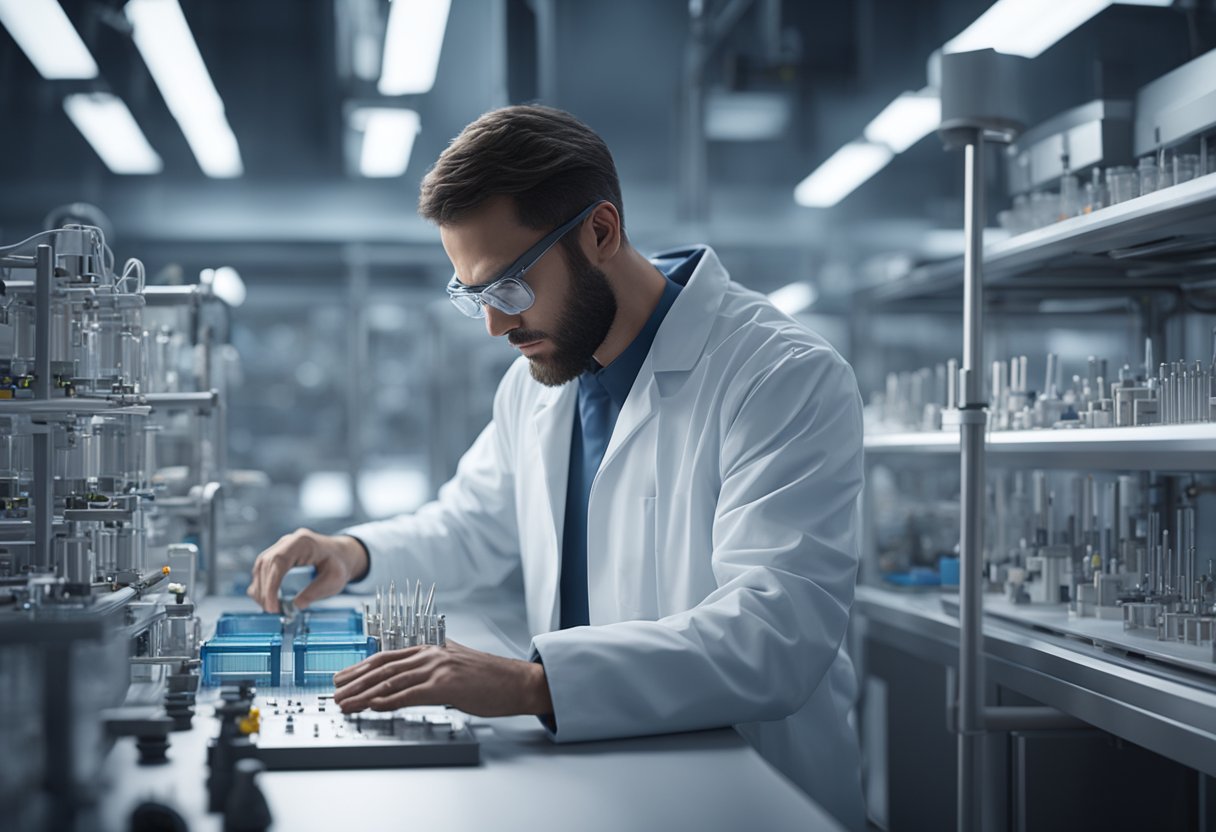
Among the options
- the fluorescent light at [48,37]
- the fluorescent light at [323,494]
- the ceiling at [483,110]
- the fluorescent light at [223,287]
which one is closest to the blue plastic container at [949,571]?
the fluorescent light at [223,287]

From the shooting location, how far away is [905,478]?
4.12 metres

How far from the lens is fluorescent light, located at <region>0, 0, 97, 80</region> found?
4.00 meters

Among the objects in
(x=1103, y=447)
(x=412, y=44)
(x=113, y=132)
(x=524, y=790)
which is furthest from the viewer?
(x=113, y=132)

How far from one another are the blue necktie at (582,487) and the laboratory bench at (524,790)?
679 mm

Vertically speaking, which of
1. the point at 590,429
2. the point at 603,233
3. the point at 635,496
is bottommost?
the point at 635,496

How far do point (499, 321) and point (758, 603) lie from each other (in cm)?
70

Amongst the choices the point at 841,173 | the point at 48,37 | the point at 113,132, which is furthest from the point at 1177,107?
the point at 113,132

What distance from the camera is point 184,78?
15.1 feet

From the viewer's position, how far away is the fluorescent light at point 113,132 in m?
5.08

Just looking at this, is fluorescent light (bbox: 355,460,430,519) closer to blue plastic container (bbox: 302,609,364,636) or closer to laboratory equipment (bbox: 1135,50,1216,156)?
blue plastic container (bbox: 302,609,364,636)

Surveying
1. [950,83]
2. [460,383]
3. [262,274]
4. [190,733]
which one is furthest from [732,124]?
[190,733]

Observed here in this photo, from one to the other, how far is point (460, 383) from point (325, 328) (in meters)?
2.24

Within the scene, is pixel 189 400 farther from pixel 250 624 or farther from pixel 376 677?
pixel 376 677

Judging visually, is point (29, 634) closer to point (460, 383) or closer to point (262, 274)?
point (460, 383)
